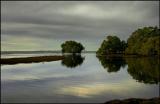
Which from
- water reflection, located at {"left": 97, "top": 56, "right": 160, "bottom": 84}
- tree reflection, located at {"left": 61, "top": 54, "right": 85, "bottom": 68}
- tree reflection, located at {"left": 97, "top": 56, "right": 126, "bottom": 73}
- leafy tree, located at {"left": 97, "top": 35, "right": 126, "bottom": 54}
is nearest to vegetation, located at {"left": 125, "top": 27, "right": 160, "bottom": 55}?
leafy tree, located at {"left": 97, "top": 35, "right": 126, "bottom": 54}

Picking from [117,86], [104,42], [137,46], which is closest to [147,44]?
[137,46]

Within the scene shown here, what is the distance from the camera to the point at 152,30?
481 feet

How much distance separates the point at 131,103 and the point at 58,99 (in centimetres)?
603

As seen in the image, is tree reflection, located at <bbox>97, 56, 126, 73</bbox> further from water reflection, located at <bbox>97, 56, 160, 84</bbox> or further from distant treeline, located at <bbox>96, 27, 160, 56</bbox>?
distant treeline, located at <bbox>96, 27, 160, 56</bbox>

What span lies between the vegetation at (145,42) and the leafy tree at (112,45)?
934cm

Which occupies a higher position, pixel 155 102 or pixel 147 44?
pixel 147 44

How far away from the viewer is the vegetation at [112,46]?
16425 cm

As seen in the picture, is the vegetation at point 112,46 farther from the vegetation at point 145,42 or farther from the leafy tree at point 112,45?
the vegetation at point 145,42

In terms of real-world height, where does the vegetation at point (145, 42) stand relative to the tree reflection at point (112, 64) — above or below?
above

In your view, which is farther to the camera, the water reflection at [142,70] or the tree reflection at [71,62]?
the tree reflection at [71,62]

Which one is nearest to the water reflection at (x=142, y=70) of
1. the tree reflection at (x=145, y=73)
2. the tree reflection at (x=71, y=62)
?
the tree reflection at (x=145, y=73)

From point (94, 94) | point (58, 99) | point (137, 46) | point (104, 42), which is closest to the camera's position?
point (58, 99)

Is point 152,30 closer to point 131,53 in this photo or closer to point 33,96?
point 131,53

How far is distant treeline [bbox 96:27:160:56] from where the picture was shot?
131250 millimetres
